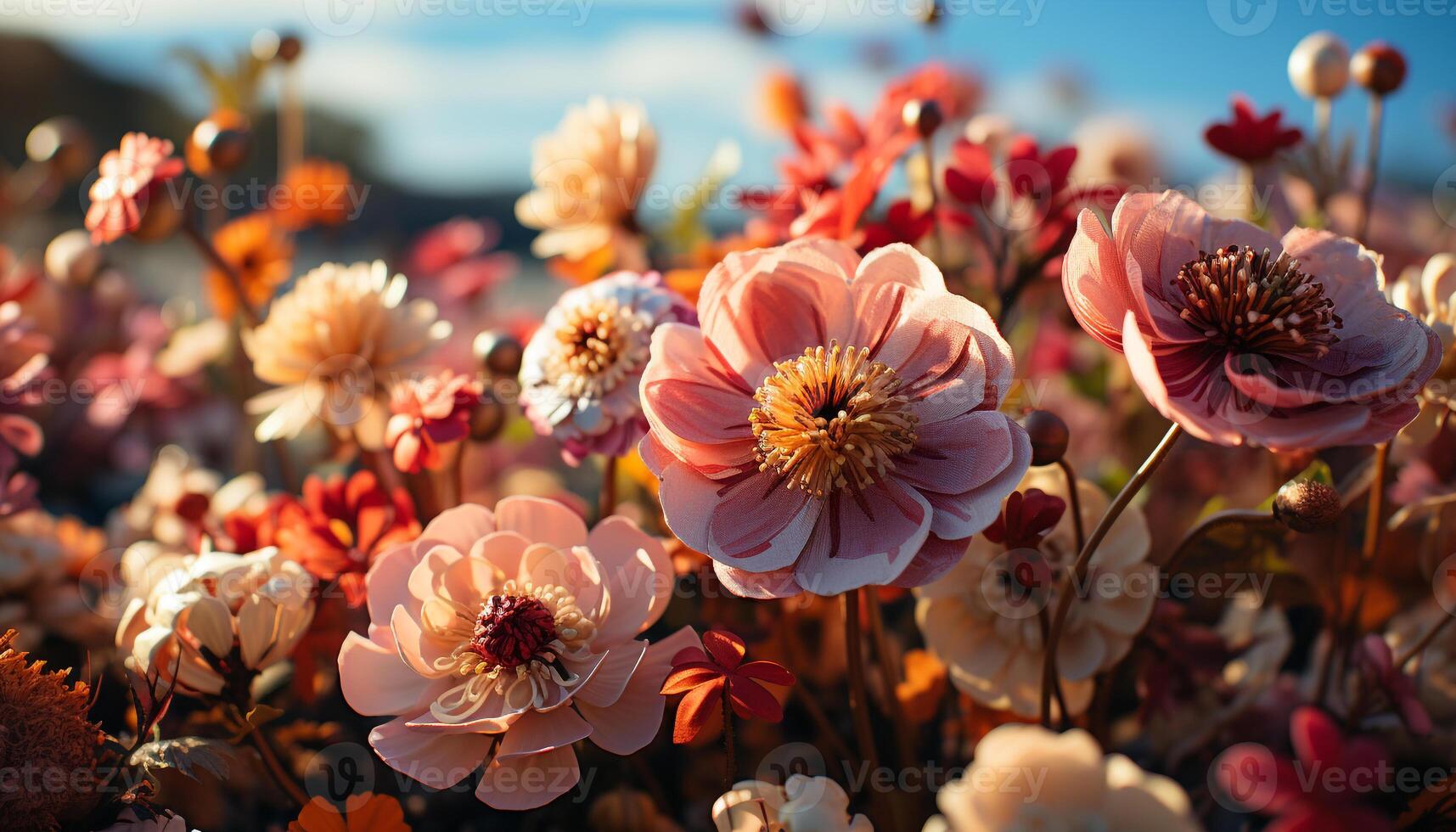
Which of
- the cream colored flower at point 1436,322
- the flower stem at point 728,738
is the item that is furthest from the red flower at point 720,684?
the cream colored flower at point 1436,322

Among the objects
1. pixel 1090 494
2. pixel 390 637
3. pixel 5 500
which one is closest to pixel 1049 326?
pixel 1090 494

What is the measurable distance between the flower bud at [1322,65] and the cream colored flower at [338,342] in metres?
0.75

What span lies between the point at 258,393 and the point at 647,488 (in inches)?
20.3

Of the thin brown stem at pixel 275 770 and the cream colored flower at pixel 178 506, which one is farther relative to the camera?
the cream colored flower at pixel 178 506

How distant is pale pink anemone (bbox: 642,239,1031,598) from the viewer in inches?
21.3

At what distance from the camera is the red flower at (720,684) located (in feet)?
1.74

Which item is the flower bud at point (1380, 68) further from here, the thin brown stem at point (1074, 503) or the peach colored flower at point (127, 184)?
the peach colored flower at point (127, 184)

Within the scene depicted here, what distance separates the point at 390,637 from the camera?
61cm

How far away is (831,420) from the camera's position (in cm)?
56

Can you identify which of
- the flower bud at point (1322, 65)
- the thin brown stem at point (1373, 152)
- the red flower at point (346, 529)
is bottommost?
the red flower at point (346, 529)

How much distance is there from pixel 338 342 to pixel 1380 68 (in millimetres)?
879

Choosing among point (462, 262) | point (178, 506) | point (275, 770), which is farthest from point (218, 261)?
point (462, 262)

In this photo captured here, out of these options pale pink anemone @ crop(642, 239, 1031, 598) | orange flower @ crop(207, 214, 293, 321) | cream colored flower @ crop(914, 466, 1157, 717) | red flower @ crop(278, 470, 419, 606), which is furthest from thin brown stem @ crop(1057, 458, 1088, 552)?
orange flower @ crop(207, 214, 293, 321)

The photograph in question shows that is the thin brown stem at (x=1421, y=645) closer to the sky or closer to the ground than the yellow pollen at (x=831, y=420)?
closer to the ground
